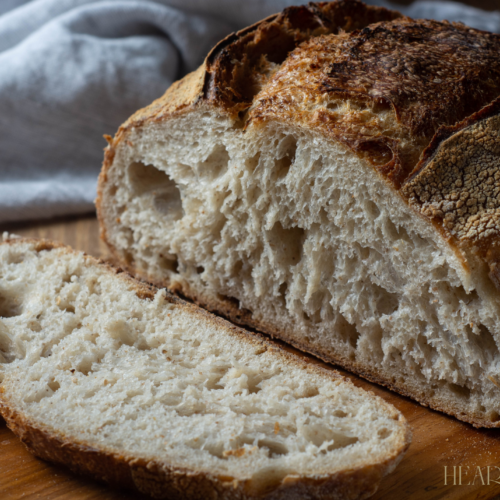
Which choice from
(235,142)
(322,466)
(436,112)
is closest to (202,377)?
(322,466)

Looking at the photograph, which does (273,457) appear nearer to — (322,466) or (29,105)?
(322,466)

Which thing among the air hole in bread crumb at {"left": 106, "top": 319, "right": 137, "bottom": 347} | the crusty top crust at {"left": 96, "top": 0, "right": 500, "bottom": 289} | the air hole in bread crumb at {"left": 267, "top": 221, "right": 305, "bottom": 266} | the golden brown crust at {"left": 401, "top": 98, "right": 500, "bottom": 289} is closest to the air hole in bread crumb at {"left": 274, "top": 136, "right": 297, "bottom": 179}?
the crusty top crust at {"left": 96, "top": 0, "right": 500, "bottom": 289}

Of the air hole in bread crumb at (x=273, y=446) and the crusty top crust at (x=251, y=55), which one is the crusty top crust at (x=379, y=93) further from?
the air hole in bread crumb at (x=273, y=446)

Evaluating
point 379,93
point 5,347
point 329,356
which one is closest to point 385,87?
point 379,93

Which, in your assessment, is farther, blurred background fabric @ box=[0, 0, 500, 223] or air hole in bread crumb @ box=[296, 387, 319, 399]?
blurred background fabric @ box=[0, 0, 500, 223]

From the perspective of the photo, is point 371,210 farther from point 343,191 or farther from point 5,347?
point 5,347

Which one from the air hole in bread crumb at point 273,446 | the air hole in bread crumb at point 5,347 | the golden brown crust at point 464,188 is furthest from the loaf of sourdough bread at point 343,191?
the air hole in bread crumb at point 5,347

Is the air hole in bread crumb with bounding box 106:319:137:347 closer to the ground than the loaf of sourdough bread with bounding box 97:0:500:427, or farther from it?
closer to the ground

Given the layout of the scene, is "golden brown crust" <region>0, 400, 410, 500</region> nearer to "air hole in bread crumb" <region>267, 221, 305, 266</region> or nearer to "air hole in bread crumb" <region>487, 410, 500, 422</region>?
"air hole in bread crumb" <region>487, 410, 500, 422</region>
